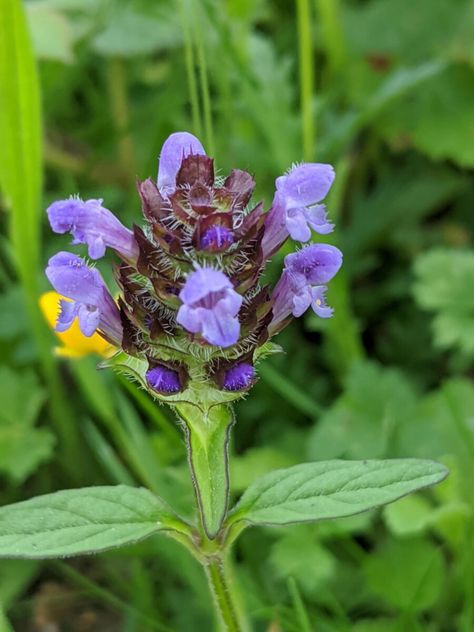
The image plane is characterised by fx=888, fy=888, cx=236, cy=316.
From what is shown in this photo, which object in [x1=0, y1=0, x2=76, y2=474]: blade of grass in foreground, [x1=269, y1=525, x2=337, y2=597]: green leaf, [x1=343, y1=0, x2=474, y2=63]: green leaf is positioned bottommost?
[x1=269, y1=525, x2=337, y2=597]: green leaf

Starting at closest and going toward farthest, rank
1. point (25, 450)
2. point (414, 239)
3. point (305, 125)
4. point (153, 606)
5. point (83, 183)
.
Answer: point (153, 606), point (25, 450), point (305, 125), point (414, 239), point (83, 183)

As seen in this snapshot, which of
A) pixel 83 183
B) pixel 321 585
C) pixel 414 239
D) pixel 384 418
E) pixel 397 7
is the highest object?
pixel 397 7

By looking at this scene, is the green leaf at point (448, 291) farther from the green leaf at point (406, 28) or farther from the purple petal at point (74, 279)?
the purple petal at point (74, 279)

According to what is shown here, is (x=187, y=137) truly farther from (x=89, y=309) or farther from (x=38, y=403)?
(x=38, y=403)

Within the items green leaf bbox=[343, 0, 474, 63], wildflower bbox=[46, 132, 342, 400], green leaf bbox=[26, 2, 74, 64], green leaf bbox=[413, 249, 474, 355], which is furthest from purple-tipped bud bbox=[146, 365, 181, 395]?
green leaf bbox=[343, 0, 474, 63]

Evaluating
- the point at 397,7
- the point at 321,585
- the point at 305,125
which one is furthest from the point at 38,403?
the point at 397,7

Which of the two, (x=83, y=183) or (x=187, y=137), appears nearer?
(x=187, y=137)

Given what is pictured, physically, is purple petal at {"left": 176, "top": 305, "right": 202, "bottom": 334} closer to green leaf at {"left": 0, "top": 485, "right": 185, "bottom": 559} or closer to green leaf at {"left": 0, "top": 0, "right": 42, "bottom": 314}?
green leaf at {"left": 0, "top": 485, "right": 185, "bottom": 559}
